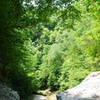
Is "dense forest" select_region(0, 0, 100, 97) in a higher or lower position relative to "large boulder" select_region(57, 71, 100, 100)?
higher

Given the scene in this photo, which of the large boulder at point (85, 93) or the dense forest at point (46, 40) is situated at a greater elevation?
the dense forest at point (46, 40)

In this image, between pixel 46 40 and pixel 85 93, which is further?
pixel 46 40

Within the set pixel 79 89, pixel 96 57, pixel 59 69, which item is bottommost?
pixel 79 89

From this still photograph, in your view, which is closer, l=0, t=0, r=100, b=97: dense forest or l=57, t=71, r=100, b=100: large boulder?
l=0, t=0, r=100, b=97: dense forest

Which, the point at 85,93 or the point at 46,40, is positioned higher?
the point at 46,40

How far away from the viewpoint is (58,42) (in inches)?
729

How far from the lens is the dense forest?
16.7 ft

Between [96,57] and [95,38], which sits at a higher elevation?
[95,38]

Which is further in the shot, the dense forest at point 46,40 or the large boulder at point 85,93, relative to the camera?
the large boulder at point 85,93

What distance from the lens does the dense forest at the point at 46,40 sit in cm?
509

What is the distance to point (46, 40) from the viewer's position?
2488 centimetres

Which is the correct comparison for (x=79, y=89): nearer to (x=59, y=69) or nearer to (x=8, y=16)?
(x=8, y=16)

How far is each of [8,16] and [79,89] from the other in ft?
11.5

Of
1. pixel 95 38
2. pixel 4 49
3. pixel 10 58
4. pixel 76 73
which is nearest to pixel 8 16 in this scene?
pixel 4 49
